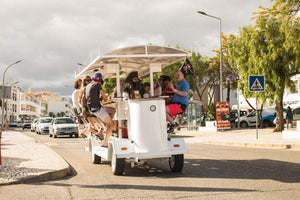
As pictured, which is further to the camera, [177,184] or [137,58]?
[137,58]

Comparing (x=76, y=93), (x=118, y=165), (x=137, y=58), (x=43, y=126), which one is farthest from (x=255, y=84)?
(x=43, y=126)

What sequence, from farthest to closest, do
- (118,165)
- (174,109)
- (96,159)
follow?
1. (96,159)
2. (174,109)
3. (118,165)

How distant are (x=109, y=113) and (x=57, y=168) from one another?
1936 mm

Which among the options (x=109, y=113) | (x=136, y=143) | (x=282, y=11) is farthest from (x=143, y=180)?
(x=282, y=11)

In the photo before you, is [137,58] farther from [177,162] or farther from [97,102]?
[177,162]

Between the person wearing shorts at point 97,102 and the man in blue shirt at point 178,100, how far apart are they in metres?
1.54

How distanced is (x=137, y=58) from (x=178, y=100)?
1.62m

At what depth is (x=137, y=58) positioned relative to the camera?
10344 mm

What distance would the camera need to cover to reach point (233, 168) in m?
9.52

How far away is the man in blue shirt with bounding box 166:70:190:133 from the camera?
9281 mm

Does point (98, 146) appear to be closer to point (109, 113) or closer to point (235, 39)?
point (109, 113)

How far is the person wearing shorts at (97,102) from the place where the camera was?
966 centimetres

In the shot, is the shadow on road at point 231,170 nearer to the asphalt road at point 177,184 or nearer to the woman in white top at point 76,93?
the asphalt road at point 177,184

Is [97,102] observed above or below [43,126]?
above
